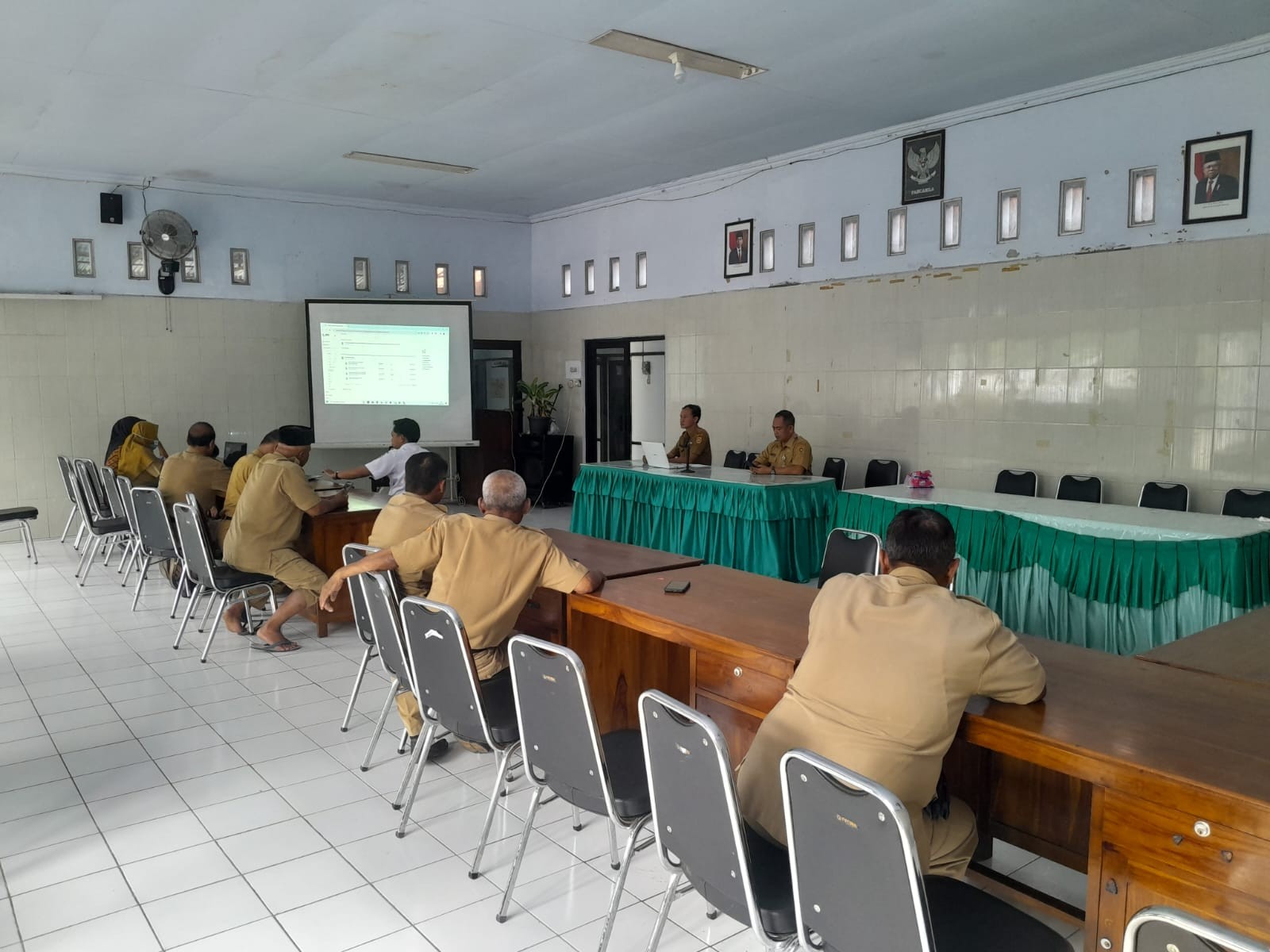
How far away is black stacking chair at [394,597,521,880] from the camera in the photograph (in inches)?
108

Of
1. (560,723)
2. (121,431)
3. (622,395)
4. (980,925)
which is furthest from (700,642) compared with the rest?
(622,395)

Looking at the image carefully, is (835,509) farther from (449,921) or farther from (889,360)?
(449,921)

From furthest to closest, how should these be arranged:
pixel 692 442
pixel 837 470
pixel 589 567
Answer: pixel 692 442 < pixel 837 470 < pixel 589 567

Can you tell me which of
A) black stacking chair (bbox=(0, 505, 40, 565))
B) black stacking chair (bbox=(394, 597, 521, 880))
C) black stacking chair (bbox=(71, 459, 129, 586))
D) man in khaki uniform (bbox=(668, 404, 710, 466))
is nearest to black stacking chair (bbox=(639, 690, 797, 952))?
black stacking chair (bbox=(394, 597, 521, 880))

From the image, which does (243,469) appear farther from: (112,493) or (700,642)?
(700,642)

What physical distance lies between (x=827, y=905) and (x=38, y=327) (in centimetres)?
931

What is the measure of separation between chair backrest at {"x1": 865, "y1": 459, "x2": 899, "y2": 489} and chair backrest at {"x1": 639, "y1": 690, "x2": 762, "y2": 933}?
5.50 m

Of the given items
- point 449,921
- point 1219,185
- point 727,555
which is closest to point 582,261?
point 727,555

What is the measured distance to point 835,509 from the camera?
6.41 meters

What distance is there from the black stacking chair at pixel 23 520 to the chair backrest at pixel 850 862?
7.60 m

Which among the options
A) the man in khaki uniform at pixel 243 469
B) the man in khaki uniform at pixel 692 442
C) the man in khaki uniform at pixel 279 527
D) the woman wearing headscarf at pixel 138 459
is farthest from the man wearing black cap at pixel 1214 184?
the woman wearing headscarf at pixel 138 459

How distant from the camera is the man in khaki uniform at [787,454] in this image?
7105mm

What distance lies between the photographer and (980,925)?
71.4 inches

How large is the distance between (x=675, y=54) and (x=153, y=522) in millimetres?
4209
